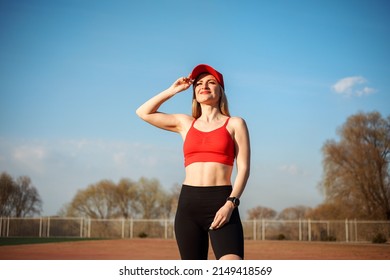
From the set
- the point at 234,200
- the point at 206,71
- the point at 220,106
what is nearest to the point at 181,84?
the point at 206,71

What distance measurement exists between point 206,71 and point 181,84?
19 cm

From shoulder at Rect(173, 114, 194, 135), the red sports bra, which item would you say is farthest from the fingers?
shoulder at Rect(173, 114, 194, 135)

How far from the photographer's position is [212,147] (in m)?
2.57

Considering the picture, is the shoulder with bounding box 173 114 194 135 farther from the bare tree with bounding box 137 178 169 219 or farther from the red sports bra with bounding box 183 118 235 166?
the bare tree with bounding box 137 178 169 219

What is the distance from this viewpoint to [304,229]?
2712cm

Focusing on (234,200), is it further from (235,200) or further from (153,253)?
(153,253)

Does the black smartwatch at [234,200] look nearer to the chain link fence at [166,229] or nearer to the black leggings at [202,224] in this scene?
the black leggings at [202,224]

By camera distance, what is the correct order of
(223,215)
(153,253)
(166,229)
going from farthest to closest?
(166,229) < (153,253) < (223,215)

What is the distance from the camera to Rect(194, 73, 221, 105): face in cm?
275

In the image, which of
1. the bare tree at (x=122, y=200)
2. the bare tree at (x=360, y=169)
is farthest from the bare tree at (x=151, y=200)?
the bare tree at (x=360, y=169)

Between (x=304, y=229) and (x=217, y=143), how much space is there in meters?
25.9
